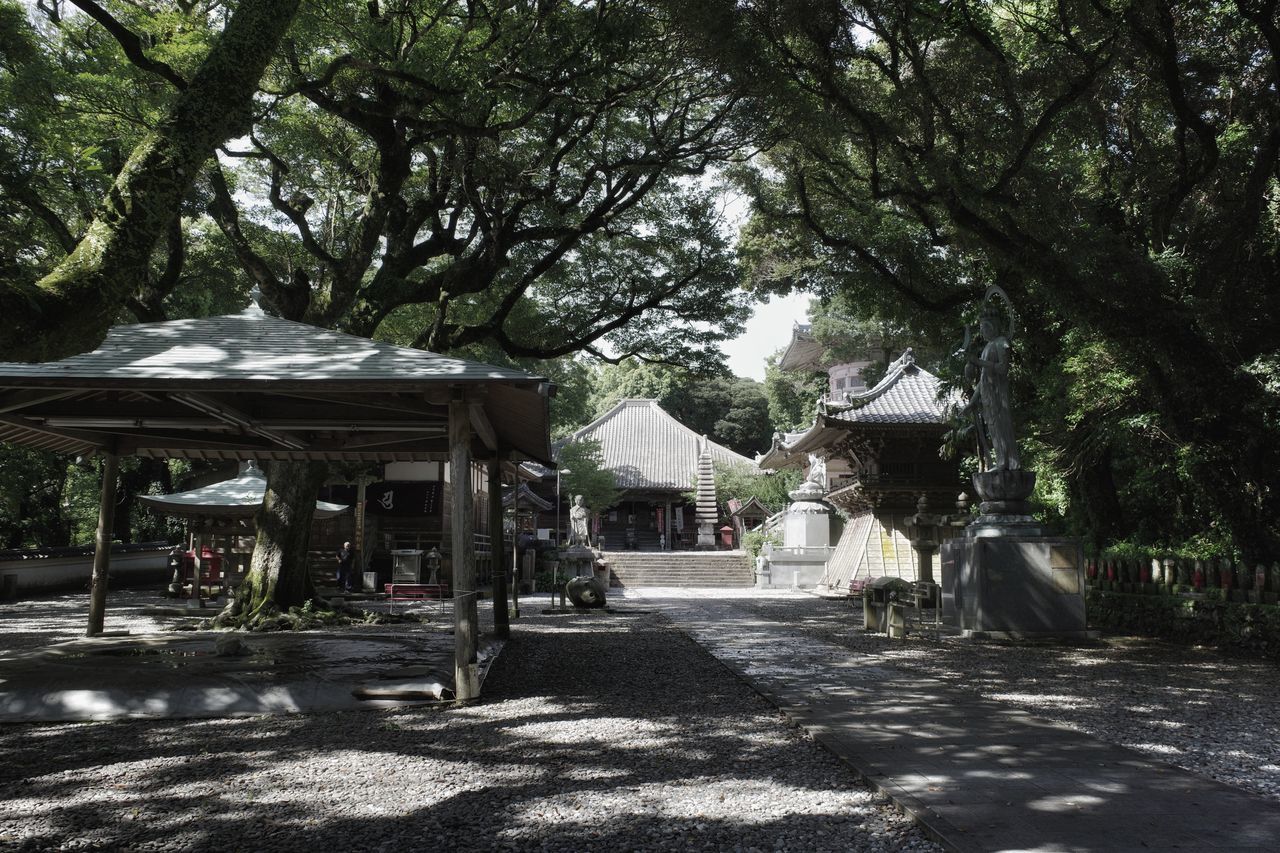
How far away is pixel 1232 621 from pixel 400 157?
41.0 feet

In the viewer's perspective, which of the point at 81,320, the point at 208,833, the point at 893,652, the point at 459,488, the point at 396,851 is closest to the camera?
the point at 396,851

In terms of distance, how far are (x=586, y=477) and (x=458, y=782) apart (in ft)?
95.2

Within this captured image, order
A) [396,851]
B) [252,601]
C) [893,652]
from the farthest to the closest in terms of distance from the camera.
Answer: [252,601], [893,652], [396,851]

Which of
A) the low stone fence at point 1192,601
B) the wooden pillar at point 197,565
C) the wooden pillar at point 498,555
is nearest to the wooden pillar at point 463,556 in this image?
the wooden pillar at point 498,555

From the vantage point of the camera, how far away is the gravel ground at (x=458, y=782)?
3.61 metres

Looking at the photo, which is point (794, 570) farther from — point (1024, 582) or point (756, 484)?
point (1024, 582)

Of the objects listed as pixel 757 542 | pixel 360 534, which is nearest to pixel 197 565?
pixel 360 534

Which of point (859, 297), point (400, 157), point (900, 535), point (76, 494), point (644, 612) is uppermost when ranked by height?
point (400, 157)

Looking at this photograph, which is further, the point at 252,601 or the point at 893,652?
the point at 252,601

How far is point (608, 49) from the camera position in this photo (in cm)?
1059

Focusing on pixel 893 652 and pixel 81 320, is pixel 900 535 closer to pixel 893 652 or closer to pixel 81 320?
pixel 893 652

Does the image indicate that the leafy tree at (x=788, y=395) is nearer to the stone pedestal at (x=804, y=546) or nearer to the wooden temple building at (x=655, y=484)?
the wooden temple building at (x=655, y=484)

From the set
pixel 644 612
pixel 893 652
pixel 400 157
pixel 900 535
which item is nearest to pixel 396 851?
pixel 893 652

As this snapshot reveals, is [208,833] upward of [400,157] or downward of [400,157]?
downward
